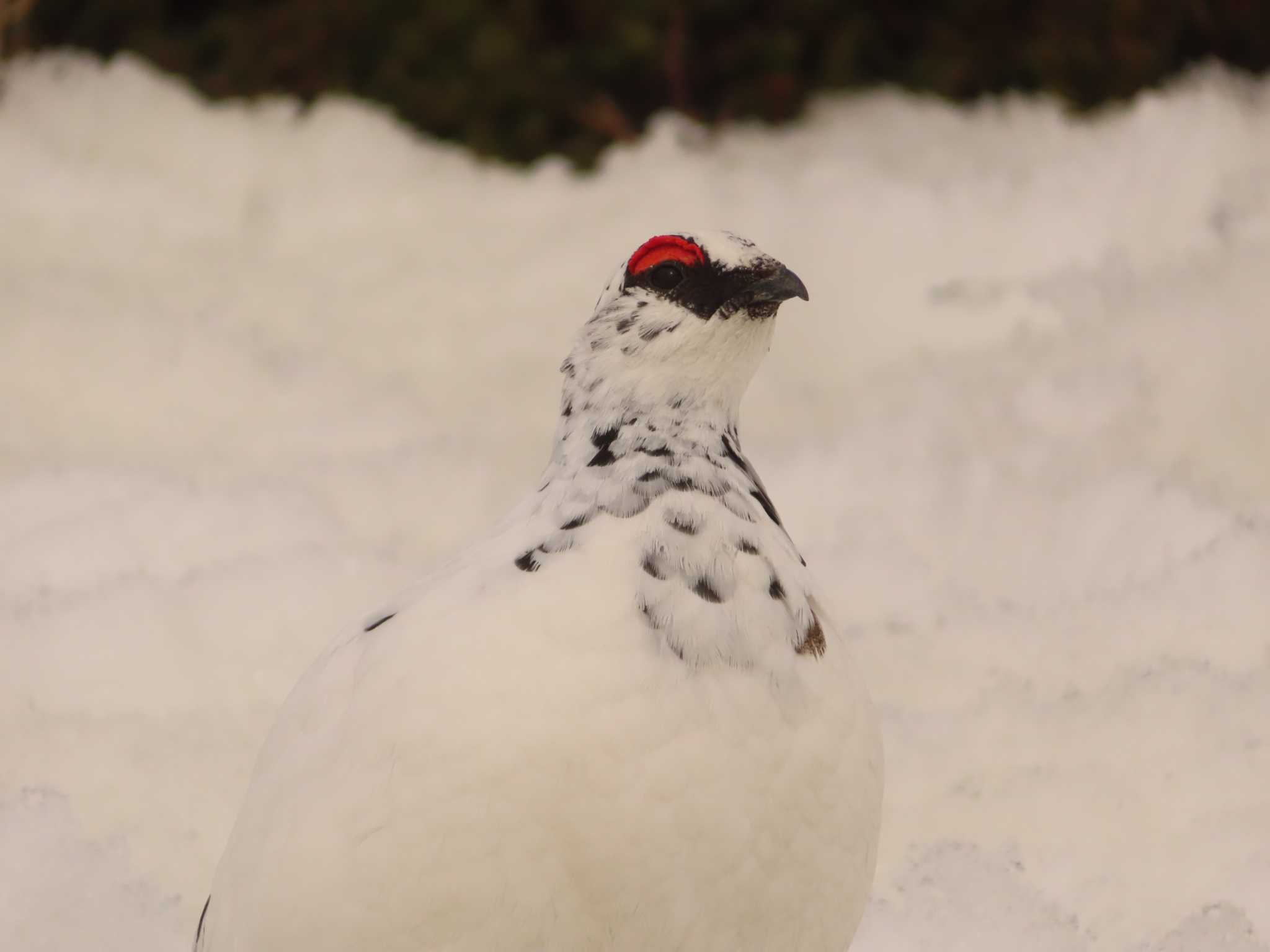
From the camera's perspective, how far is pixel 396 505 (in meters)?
4.45

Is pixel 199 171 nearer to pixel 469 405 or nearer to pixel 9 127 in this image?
pixel 9 127

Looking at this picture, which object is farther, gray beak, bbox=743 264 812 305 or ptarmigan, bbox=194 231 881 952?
gray beak, bbox=743 264 812 305

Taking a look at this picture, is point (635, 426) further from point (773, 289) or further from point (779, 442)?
point (779, 442)

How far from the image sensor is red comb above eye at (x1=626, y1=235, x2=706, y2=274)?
2289mm

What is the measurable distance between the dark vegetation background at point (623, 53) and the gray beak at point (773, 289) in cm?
422

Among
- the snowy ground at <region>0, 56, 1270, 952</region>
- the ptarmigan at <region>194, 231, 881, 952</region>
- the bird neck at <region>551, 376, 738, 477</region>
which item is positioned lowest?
the snowy ground at <region>0, 56, 1270, 952</region>

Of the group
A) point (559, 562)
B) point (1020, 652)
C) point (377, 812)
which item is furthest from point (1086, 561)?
point (377, 812)

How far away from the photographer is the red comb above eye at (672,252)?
229cm

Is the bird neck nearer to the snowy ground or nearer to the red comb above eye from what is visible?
the red comb above eye

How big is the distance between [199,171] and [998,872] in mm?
4690

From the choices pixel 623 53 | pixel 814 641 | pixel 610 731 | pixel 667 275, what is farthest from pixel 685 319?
pixel 623 53

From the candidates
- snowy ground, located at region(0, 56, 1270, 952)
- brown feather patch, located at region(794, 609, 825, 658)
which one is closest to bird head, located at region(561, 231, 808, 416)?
brown feather patch, located at region(794, 609, 825, 658)

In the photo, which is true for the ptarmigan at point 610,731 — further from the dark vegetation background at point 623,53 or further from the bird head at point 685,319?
the dark vegetation background at point 623,53

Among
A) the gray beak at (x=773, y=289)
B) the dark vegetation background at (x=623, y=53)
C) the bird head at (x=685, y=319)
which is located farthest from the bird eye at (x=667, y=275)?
the dark vegetation background at (x=623, y=53)
